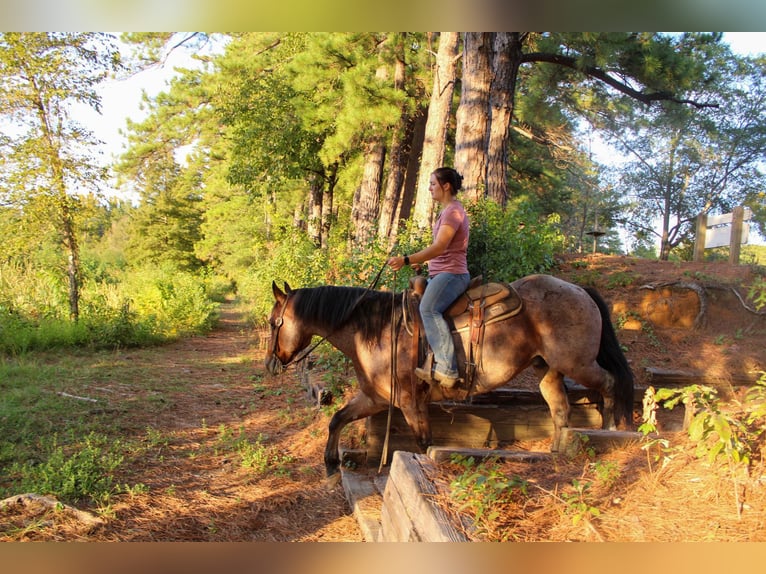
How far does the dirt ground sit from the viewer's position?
260cm

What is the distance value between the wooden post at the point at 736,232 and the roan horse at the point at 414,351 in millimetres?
7106

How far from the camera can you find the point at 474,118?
7949 millimetres

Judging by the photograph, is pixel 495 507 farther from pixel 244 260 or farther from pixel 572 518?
pixel 244 260

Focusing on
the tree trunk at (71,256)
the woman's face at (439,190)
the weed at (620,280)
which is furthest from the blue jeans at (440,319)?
the tree trunk at (71,256)

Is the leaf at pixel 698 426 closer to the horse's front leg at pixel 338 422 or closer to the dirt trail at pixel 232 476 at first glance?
the dirt trail at pixel 232 476

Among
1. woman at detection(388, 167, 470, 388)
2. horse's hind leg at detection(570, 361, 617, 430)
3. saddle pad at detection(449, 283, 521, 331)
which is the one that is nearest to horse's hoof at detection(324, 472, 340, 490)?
woman at detection(388, 167, 470, 388)

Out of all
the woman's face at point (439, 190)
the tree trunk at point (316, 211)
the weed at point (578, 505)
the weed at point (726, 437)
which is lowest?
the weed at point (578, 505)

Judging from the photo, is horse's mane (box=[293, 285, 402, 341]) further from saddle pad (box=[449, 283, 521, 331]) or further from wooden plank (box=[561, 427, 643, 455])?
wooden plank (box=[561, 427, 643, 455])

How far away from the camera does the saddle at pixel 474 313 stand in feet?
14.5

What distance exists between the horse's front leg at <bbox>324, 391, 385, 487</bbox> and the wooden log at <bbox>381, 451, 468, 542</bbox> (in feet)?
4.35

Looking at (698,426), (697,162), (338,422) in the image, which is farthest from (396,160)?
(697,162)

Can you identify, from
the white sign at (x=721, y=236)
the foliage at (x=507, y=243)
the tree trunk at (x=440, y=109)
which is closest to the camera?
the foliage at (x=507, y=243)

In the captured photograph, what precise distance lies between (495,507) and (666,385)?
4.83 metres
